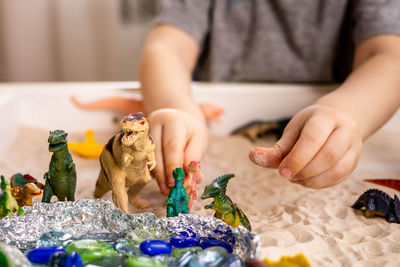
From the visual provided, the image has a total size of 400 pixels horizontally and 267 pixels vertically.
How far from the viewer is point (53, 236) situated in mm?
429

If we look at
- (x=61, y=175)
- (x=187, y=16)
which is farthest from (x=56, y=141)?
(x=187, y=16)

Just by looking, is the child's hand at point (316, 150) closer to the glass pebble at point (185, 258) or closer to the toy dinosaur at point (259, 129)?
the glass pebble at point (185, 258)

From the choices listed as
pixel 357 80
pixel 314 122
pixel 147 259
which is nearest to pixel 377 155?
pixel 357 80

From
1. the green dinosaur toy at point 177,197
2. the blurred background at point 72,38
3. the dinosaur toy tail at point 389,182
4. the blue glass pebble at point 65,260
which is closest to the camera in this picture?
the blue glass pebble at point 65,260

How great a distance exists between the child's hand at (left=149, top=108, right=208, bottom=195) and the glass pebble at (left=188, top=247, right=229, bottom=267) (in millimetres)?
151

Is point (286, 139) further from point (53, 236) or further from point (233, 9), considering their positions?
point (233, 9)

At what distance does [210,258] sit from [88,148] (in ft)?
1.02

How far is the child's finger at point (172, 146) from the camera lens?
534mm

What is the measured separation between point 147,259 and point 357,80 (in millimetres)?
490

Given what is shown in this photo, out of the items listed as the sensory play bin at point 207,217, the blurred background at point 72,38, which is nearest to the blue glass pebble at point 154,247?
the sensory play bin at point 207,217

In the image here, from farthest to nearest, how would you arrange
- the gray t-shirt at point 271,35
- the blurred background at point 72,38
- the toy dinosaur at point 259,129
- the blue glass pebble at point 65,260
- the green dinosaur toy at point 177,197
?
the blurred background at point 72,38
the gray t-shirt at point 271,35
the toy dinosaur at point 259,129
the green dinosaur toy at point 177,197
the blue glass pebble at point 65,260

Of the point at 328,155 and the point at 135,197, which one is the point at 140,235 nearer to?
the point at 135,197

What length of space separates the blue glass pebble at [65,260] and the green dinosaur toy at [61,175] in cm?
13

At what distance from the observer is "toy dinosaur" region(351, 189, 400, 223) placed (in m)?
0.55
